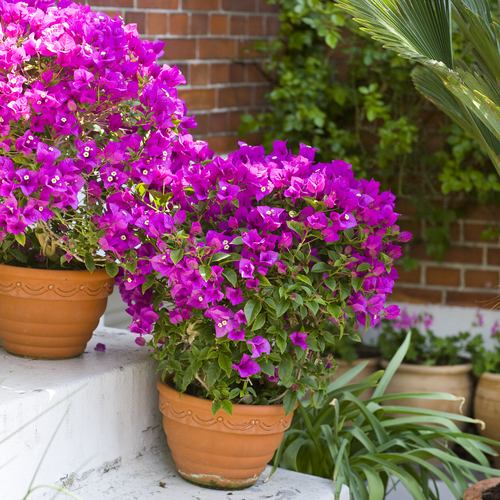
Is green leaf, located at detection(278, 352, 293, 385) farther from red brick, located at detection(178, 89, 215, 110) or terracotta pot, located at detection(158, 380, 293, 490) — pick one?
red brick, located at detection(178, 89, 215, 110)

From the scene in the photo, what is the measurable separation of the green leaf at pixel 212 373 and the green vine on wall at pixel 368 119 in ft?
5.54

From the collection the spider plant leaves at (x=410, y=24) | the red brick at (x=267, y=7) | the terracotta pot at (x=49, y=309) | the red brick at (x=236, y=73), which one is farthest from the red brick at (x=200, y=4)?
the terracotta pot at (x=49, y=309)

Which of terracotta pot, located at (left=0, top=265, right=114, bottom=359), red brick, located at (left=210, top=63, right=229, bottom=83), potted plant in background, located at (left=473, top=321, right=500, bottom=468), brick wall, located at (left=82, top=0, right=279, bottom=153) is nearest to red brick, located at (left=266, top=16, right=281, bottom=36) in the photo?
brick wall, located at (left=82, top=0, right=279, bottom=153)

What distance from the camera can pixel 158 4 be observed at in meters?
2.28

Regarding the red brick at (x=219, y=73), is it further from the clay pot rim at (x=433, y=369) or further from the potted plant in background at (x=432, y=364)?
the clay pot rim at (x=433, y=369)

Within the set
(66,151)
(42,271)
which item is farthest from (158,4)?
(42,271)

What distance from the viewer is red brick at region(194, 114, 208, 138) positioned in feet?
8.29

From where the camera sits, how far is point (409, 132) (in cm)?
272

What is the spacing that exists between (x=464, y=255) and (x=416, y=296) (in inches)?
11.4

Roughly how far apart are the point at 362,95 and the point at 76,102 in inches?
79.9

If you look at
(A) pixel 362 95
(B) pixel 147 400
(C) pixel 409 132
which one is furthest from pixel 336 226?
(A) pixel 362 95

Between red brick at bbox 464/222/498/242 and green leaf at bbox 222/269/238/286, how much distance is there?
215cm

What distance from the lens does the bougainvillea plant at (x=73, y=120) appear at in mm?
1155

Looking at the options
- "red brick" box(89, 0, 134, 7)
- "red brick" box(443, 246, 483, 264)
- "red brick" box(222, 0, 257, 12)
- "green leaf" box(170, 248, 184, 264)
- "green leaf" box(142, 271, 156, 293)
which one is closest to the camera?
"green leaf" box(170, 248, 184, 264)
